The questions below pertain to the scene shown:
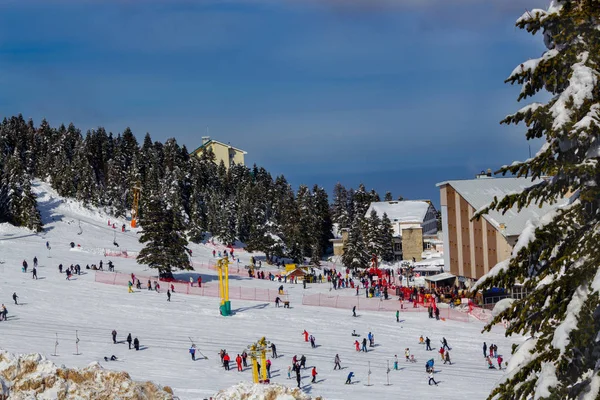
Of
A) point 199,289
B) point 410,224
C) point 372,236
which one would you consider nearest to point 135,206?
point 372,236

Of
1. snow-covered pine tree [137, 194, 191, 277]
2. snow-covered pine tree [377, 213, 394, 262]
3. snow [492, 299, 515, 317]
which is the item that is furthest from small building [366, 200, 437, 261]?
snow [492, 299, 515, 317]

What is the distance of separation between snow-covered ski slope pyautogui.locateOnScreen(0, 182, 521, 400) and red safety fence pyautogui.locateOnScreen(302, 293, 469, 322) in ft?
4.35

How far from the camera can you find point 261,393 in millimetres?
19297

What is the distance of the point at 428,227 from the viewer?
116 metres

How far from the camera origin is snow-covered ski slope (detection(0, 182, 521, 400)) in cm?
3366

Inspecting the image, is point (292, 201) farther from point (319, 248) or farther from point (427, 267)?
point (427, 267)

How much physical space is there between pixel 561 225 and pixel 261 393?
13.1 meters

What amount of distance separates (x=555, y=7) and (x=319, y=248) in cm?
9972

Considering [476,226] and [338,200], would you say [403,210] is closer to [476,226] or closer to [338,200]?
[338,200]

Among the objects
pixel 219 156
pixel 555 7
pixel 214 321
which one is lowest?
pixel 214 321

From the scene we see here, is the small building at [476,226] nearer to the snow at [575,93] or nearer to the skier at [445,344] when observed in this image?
the skier at [445,344]

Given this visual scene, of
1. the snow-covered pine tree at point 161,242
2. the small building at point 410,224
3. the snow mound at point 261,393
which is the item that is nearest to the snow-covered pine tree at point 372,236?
the small building at point 410,224

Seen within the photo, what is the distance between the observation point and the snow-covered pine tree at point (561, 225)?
721 cm

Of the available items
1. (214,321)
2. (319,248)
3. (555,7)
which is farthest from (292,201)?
(555,7)
